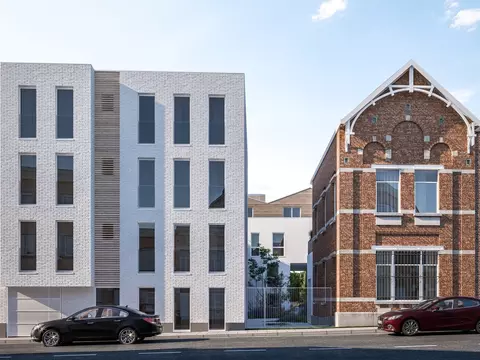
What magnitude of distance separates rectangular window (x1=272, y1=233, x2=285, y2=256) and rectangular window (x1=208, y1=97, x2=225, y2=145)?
35.7 meters

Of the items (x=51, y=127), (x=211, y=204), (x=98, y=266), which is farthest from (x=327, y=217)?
(x=51, y=127)

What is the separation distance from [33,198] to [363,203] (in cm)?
1488

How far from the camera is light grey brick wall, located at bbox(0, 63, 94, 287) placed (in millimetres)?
30641

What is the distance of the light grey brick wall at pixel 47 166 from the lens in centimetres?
3064

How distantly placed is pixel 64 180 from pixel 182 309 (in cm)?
784

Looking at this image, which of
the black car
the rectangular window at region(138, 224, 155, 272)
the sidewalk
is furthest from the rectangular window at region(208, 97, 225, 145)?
the black car

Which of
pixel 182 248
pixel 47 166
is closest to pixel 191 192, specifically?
pixel 182 248

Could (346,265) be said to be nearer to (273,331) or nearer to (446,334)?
(273,331)

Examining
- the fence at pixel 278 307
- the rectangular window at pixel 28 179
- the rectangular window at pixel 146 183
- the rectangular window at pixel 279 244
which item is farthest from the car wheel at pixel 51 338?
the rectangular window at pixel 279 244

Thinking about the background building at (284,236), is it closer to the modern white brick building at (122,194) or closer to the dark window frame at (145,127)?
the modern white brick building at (122,194)

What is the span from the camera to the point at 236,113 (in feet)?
105

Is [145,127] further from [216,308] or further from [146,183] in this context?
[216,308]

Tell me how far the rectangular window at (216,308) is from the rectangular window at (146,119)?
7.43 metres

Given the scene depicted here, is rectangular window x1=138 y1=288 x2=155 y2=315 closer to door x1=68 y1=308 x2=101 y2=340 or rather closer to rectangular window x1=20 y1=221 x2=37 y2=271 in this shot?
rectangular window x1=20 y1=221 x2=37 y2=271
